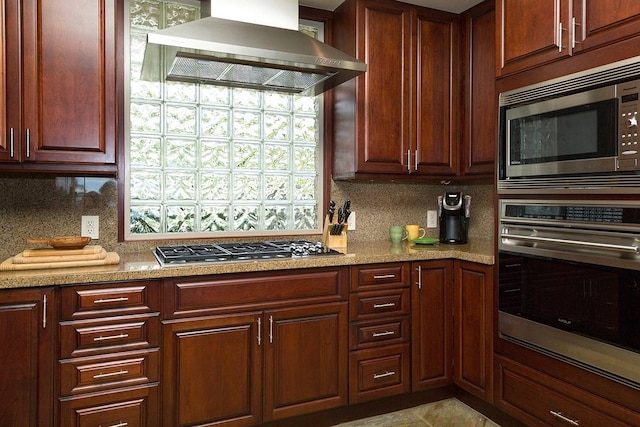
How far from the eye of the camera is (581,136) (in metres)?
1.85

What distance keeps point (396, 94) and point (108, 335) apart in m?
1.98

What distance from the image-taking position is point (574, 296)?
6.28 ft

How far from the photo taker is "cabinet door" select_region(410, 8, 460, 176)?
2775mm

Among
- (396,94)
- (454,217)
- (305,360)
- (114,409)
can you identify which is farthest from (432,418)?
(396,94)

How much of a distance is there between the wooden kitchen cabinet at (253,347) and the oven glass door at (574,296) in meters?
0.82

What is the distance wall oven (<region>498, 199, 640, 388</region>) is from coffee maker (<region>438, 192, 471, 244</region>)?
0.62 m

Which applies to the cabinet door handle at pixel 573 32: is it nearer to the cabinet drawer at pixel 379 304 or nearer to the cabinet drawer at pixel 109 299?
the cabinet drawer at pixel 379 304

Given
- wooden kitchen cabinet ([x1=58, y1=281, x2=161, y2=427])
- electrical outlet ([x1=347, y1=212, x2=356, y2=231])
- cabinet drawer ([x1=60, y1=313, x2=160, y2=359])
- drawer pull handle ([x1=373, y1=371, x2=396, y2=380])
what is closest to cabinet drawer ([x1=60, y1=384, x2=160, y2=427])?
wooden kitchen cabinet ([x1=58, y1=281, x2=161, y2=427])

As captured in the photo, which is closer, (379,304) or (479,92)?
(379,304)

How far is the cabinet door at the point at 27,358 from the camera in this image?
1733 millimetres

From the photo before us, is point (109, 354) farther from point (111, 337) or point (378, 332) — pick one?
point (378, 332)

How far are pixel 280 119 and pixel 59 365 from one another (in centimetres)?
174

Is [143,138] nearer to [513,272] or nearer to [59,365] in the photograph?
[59,365]

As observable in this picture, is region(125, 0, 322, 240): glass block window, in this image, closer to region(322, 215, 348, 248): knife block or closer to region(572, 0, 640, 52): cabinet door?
region(322, 215, 348, 248): knife block
